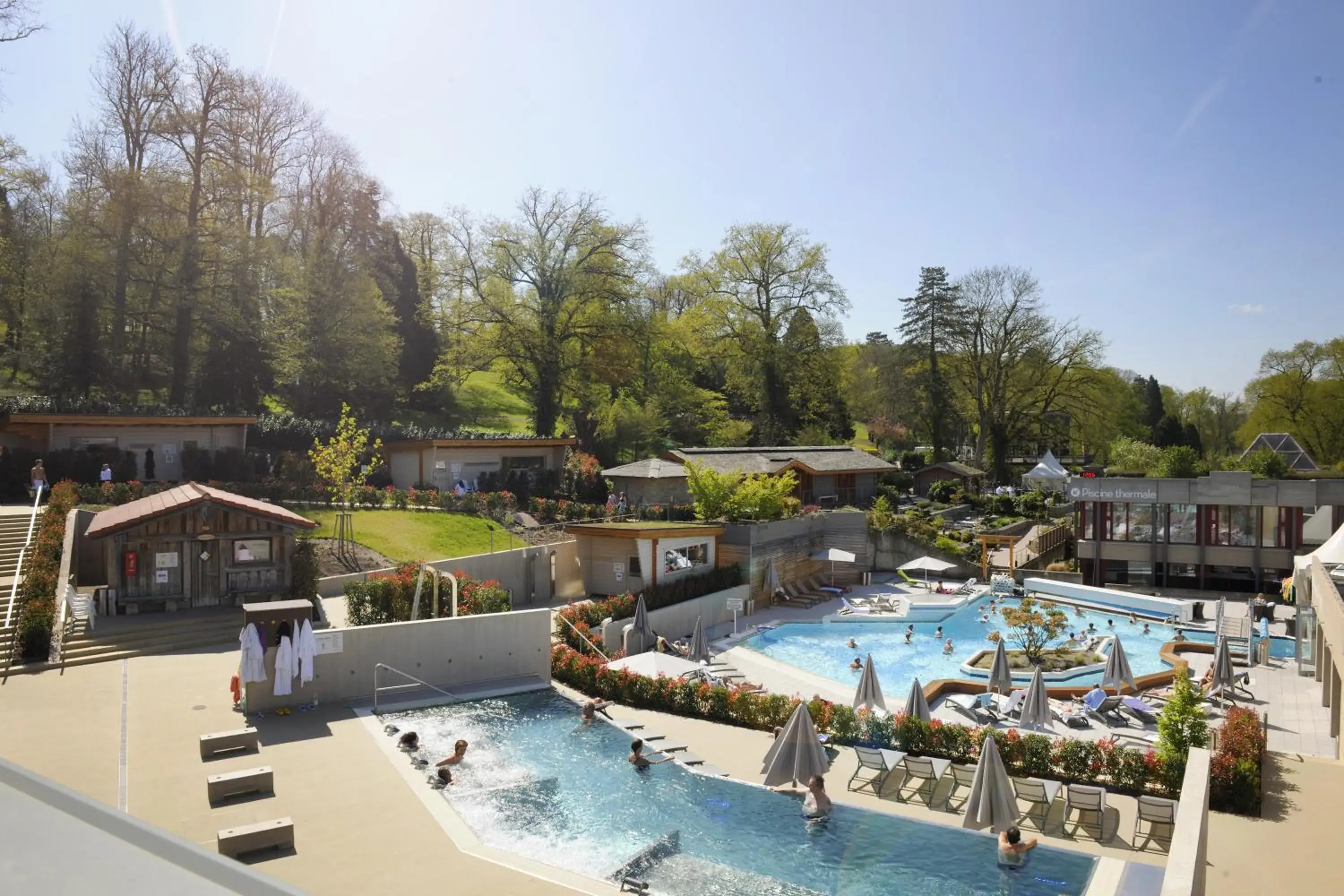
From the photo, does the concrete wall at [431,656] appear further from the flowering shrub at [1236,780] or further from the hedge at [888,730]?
the flowering shrub at [1236,780]

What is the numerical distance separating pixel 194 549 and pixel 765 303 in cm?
4112

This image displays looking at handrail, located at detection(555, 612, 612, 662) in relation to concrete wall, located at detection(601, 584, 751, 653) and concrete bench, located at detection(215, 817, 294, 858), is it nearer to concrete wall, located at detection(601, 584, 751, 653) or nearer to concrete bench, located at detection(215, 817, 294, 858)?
concrete wall, located at detection(601, 584, 751, 653)

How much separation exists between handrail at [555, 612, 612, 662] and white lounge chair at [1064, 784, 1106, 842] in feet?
36.1

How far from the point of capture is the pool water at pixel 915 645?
25406mm

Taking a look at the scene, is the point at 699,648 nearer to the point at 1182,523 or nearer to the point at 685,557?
the point at 685,557

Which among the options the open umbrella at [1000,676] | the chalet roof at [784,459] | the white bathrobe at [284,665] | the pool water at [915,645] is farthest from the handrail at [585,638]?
the chalet roof at [784,459]

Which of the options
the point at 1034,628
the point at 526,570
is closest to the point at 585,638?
the point at 526,570

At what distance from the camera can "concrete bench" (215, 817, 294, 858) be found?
35.5 feet

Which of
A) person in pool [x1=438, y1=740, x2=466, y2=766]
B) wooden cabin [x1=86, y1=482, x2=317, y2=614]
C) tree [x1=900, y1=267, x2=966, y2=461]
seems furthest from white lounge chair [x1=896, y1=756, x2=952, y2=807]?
tree [x1=900, y1=267, x2=966, y2=461]

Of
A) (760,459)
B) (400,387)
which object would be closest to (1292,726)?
(760,459)

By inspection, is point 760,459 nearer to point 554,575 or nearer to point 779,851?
point 554,575

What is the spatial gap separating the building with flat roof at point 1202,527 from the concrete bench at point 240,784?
31.9 m

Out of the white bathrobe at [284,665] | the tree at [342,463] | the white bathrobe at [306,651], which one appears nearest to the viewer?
the white bathrobe at [284,665]

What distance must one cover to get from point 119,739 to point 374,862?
20.0 feet
